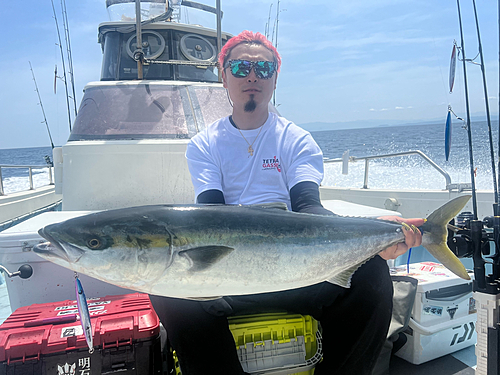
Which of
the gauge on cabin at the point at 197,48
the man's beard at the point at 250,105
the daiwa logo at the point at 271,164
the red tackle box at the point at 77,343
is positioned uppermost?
the gauge on cabin at the point at 197,48

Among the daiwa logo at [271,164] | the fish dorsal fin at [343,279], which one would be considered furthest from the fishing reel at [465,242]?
the daiwa logo at [271,164]

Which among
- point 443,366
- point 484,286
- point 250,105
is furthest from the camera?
point 443,366

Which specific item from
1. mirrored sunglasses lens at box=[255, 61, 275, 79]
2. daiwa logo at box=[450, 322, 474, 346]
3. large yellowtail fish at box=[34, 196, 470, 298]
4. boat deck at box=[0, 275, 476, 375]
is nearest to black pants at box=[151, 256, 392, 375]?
large yellowtail fish at box=[34, 196, 470, 298]

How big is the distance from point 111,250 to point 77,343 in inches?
38.7

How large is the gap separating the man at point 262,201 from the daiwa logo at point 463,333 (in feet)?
4.33

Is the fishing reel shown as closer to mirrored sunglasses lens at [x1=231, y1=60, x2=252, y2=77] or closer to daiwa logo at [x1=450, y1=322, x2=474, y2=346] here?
daiwa logo at [x1=450, y1=322, x2=474, y2=346]

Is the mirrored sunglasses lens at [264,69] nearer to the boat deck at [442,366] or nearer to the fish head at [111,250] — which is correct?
the fish head at [111,250]

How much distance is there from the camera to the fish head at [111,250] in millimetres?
1095

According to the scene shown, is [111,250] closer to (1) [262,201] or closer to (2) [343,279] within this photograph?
(2) [343,279]

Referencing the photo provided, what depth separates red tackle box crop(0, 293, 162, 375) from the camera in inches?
67.1

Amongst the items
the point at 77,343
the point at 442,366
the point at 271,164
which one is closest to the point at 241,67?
the point at 271,164

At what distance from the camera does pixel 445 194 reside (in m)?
4.98

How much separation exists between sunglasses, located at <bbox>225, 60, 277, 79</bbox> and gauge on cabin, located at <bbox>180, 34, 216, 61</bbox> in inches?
124

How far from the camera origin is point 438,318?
251 cm
